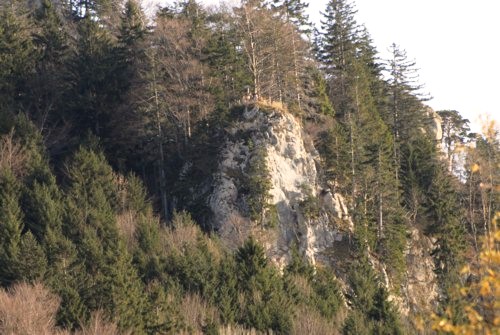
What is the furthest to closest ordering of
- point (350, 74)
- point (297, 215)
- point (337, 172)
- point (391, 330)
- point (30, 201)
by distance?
point (350, 74) → point (337, 172) → point (297, 215) → point (30, 201) → point (391, 330)

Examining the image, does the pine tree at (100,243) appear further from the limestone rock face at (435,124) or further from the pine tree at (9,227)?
the limestone rock face at (435,124)

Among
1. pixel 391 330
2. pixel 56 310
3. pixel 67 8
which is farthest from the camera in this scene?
pixel 67 8

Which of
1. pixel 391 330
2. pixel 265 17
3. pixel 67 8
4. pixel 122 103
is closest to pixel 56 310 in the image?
pixel 391 330

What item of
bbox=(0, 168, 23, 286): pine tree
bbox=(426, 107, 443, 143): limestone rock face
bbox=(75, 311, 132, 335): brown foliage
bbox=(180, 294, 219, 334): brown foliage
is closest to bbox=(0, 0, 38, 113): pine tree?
bbox=(0, 168, 23, 286): pine tree

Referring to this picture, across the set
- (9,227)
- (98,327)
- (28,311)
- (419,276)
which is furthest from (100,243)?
(419,276)

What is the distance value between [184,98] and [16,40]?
10881mm

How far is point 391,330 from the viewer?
87.4 ft

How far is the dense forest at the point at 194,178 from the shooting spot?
85.6 ft

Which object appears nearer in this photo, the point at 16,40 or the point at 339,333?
the point at 339,333

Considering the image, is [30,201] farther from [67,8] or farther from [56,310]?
[67,8]

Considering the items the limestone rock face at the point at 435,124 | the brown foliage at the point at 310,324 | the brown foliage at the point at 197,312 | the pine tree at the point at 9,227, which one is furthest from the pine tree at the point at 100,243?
the limestone rock face at the point at 435,124

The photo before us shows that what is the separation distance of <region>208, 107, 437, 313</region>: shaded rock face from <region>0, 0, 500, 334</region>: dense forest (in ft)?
1.30

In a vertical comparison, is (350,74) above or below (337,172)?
above

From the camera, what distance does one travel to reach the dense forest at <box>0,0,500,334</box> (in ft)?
85.6
